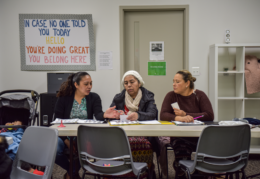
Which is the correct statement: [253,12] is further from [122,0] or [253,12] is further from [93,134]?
[93,134]

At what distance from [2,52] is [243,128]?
362 cm

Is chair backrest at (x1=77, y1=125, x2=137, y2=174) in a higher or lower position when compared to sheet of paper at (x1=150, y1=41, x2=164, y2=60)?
lower

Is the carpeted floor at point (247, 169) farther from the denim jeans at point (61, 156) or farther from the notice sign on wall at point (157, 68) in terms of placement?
the notice sign on wall at point (157, 68)

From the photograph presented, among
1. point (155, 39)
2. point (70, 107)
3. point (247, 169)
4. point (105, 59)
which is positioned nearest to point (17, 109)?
point (70, 107)

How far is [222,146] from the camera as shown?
1439mm

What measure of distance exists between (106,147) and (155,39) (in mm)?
2526

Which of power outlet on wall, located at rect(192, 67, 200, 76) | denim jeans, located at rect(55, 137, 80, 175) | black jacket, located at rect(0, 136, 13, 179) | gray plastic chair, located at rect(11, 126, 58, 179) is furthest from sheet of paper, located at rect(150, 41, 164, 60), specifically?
black jacket, located at rect(0, 136, 13, 179)

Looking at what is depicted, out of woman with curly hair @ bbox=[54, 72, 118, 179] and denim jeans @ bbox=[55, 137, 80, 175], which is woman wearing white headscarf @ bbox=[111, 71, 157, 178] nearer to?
woman with curly hair @ bbox=[54, 72, 118, 179]

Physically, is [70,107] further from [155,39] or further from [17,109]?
[155,39]

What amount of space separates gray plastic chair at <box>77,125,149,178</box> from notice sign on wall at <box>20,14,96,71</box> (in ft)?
7.04

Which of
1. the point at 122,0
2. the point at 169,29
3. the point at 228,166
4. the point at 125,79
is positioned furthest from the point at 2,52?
the point at 228,166

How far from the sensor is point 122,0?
11.3ft

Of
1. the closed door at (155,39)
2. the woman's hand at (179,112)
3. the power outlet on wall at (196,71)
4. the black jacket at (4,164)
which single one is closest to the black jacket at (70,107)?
the woman's hand at (179,112)

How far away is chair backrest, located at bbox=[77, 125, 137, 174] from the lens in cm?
141
